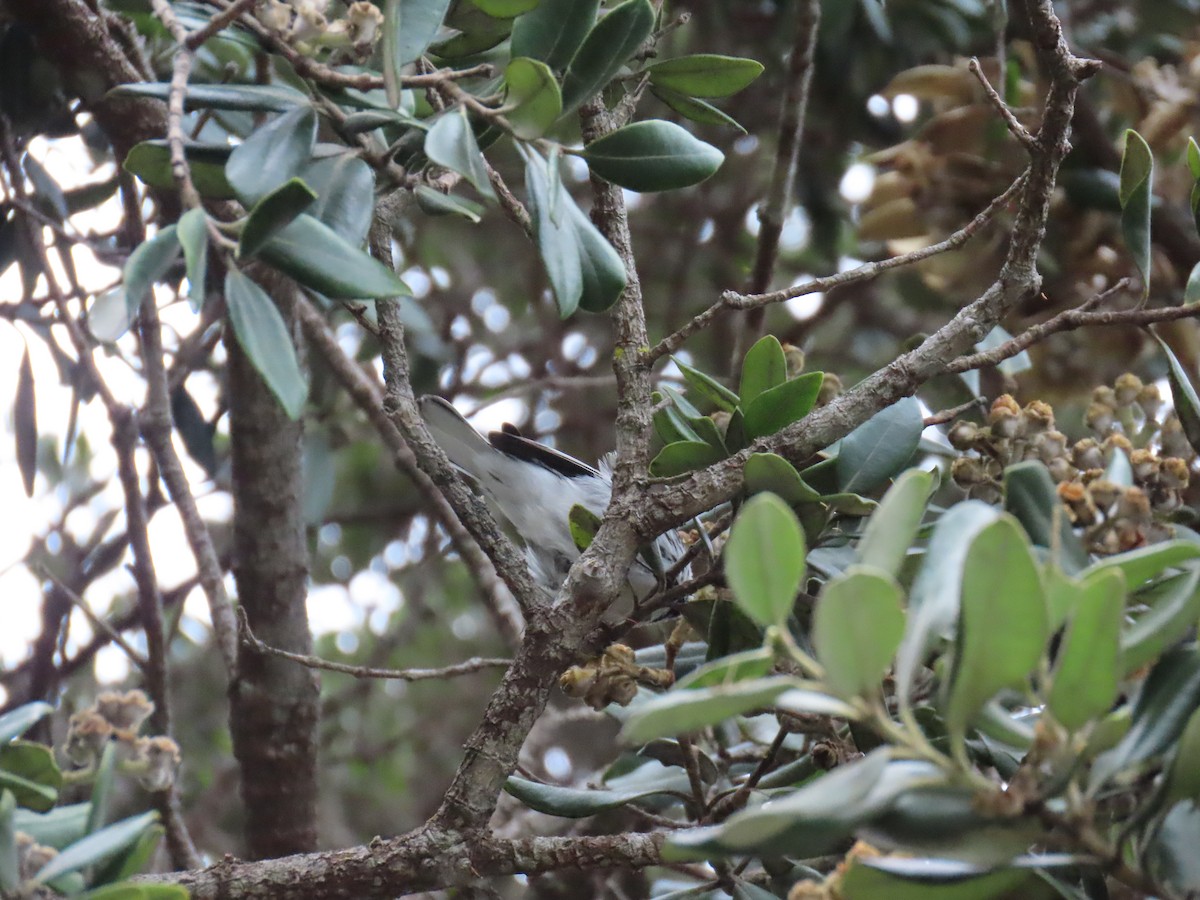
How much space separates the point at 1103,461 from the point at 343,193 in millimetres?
742

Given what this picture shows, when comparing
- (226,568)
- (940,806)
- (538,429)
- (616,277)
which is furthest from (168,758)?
(538,429)

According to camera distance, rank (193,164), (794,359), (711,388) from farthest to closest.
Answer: (794,359), (711,388), (193,164)

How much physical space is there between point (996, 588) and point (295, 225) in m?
0.58

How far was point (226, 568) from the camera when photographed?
3.12 metres


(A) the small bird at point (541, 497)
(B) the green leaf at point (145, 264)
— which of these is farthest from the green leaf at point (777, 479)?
(A) the small bird at point (541, 497)

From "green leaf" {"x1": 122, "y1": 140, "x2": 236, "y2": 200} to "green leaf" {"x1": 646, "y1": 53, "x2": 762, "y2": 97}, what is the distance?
48 cm

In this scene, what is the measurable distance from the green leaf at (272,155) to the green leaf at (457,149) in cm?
12

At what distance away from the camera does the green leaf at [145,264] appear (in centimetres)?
80

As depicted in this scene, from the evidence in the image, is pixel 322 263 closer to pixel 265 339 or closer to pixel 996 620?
pixel 265 339

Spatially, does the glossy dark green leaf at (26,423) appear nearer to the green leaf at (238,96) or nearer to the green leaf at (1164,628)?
the green leaf at (238,96)

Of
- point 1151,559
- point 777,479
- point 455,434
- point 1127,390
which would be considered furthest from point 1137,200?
point 455,434

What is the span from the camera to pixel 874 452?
115 cm

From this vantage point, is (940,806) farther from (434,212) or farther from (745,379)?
(434,212)

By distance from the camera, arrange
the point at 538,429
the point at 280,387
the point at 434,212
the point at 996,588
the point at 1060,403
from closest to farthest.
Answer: the point at 996,588 → the point at 280,387 → the point at 434,212 → the point at 1060,403 → the point at 538,429
